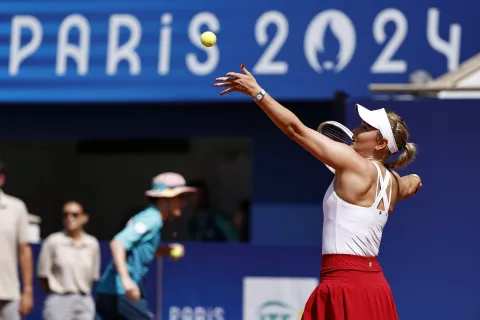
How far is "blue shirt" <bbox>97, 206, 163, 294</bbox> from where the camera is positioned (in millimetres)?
6484

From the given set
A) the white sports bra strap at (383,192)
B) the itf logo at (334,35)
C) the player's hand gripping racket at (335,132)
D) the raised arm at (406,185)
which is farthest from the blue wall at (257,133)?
the white sports bra strap at (383,192)

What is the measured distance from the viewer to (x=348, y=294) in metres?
4.57

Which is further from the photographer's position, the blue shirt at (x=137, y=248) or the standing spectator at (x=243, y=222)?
the standing spectator at (x=243, y=222)

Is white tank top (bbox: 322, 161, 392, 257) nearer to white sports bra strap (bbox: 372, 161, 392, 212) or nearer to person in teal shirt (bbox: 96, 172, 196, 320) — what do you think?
white sports bra strap (bbox: 372, 161, 392, 212)

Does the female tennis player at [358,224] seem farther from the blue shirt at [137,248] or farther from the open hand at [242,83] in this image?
the blue shirt at [137,248]

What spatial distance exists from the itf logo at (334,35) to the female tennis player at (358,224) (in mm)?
5844

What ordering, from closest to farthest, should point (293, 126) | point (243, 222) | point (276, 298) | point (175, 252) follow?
point (293, 126) < point (175, 252) < point (276, 298) < point (243, 222)

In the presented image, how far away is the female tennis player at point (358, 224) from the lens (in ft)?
14.8

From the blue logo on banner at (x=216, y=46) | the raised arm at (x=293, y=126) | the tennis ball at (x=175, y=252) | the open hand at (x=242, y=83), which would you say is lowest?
the tennis ball at (x=175, y=252)

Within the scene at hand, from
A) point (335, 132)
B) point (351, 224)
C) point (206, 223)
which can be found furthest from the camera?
point (206, 223)

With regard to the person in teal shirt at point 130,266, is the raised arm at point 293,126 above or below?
above

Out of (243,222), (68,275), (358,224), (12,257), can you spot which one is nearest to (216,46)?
(243,222)

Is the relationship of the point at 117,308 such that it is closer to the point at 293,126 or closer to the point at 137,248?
the point at 137,248

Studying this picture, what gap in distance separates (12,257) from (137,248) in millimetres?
1172
